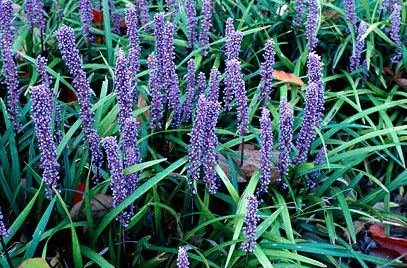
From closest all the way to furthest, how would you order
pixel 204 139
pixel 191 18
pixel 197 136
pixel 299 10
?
pixel 197 136, pixel 204 139, pixel 191 18, pixel 299 10

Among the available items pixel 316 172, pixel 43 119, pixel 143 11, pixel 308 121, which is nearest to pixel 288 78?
pixel 316 172

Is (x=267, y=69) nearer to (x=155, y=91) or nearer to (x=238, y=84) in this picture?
(x=238, y=84)

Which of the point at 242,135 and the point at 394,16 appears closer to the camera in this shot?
the point at 242,135

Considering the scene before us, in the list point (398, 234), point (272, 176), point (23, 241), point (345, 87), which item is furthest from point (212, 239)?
point (345, 87)

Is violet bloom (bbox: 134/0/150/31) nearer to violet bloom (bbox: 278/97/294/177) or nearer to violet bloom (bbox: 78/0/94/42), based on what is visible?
violet bloom (bbox: 78/0/94/42)

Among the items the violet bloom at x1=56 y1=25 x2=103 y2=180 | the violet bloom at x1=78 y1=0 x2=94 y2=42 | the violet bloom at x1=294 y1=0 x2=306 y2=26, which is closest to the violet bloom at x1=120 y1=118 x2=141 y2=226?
the violet bloom at x1=56 y1=25 x2=103 y2=180

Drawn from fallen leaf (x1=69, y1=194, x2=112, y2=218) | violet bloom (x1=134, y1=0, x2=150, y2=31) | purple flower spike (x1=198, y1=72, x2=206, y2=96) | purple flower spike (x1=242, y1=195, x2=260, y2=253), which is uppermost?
violet bloom (x1=134, y1=0, x2=150, y2=31)

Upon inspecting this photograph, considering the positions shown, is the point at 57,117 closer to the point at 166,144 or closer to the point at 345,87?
the point at 166,144
